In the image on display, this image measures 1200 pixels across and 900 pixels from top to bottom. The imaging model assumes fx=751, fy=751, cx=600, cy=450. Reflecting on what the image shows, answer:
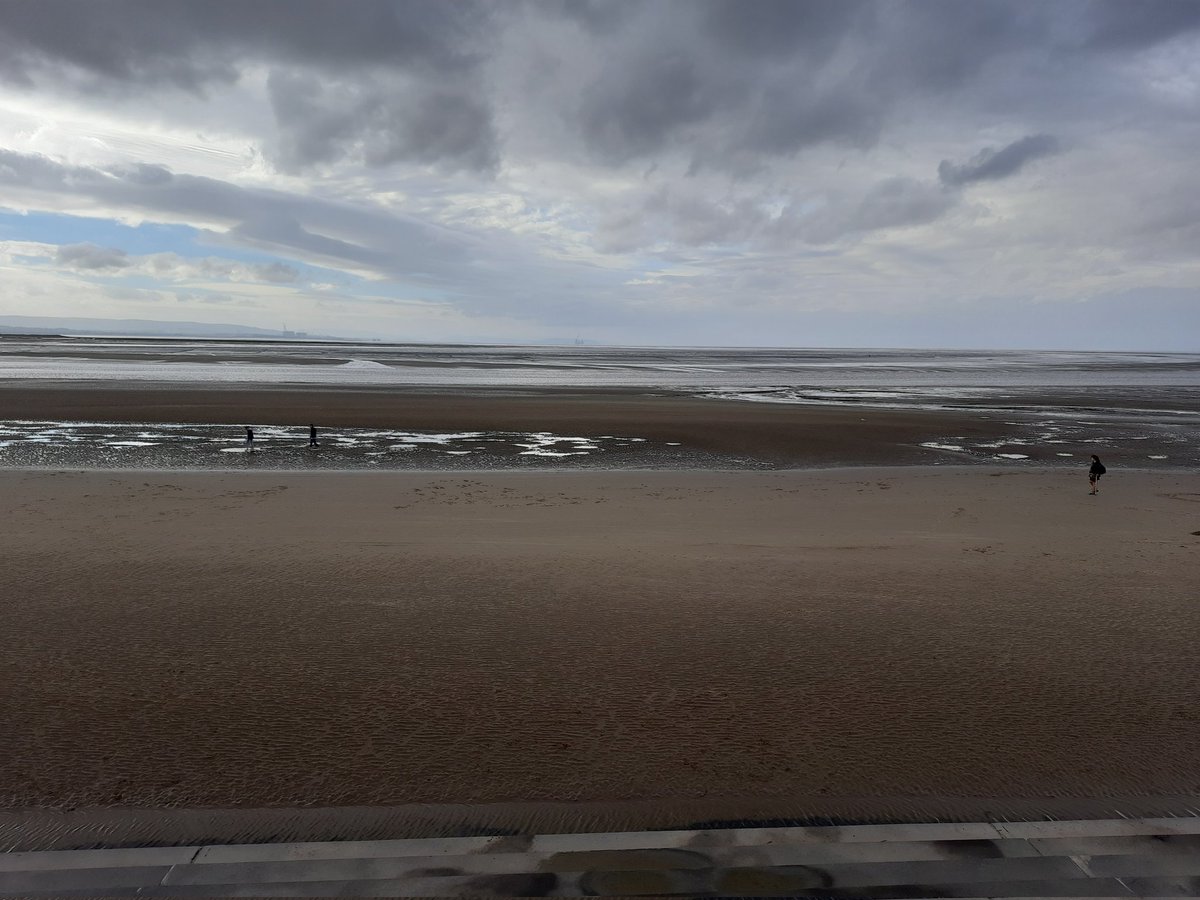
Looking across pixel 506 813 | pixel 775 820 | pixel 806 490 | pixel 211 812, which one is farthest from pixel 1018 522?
pixel 211 812

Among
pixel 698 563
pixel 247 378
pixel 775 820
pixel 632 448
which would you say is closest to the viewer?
pixel 775 820

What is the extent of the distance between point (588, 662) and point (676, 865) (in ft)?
9.18

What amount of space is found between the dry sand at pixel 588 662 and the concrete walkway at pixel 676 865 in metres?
0.42

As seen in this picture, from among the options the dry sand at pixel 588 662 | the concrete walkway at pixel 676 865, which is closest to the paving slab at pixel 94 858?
the concrete walkway at pixel 676 865

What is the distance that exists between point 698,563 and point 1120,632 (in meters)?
4.88

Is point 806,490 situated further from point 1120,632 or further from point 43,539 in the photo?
point 43,539

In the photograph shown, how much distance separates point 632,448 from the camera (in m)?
24.4

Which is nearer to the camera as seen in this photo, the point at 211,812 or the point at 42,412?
the point at 211,812

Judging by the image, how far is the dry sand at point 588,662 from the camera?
5074 millimetres

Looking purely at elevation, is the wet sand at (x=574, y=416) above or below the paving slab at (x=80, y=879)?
above

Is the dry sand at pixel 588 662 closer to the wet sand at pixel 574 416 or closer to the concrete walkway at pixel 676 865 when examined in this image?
the concrete walkway at pixel 676 865

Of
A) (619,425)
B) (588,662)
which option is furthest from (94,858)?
(619,425)

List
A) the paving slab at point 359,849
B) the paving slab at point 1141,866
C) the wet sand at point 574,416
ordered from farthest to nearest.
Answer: the wet sand at point 574,416
the paving slab at point 359,849
the paving slab at point 1141,866

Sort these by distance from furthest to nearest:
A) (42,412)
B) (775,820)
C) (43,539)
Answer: (42,412) < (43,539) < (775,820)
